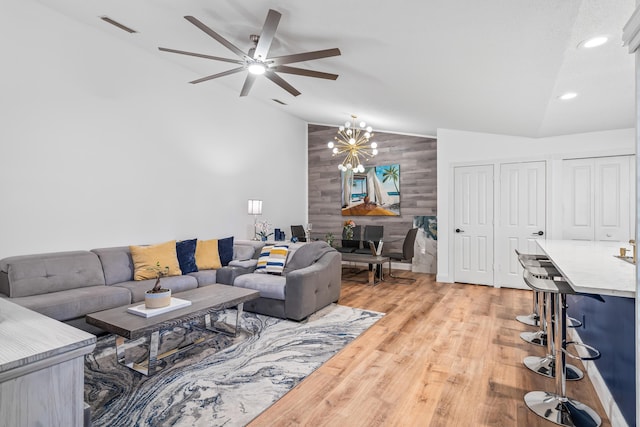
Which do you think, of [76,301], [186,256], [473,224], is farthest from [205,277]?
[473,224]

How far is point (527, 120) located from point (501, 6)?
8.68 ft

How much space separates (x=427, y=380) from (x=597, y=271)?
1374mm

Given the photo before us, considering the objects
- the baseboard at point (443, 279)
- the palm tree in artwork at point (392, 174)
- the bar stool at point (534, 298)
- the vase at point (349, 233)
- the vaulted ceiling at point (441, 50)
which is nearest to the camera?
the vaulted ceiling at point (441, 50)

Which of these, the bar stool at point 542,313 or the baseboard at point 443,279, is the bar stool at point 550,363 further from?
the baseboard at point 443,279

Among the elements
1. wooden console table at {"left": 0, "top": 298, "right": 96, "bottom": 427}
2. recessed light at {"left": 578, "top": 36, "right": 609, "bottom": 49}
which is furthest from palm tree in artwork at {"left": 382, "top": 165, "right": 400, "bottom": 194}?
wooden console table at {"left": 0, "top": 298, "right": 96, "bottom": 427}

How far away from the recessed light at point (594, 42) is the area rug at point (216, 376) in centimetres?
303

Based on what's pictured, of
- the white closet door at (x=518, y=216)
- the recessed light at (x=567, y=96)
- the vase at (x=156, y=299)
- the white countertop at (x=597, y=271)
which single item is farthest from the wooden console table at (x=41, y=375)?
the white closet door at (x=518, y=216)

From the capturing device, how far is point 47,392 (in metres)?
0.88

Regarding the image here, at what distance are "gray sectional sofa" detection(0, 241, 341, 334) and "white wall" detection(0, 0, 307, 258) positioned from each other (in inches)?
14.7

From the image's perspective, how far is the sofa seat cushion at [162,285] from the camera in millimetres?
3710

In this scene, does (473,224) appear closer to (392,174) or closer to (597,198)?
(597,198)

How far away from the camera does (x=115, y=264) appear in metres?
4.02

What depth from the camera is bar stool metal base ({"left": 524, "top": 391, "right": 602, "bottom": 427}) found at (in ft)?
6.74

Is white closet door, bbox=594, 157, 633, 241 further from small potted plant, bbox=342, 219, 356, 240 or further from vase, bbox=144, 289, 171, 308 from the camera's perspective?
vase, bbox=144, 289, 171, 308
